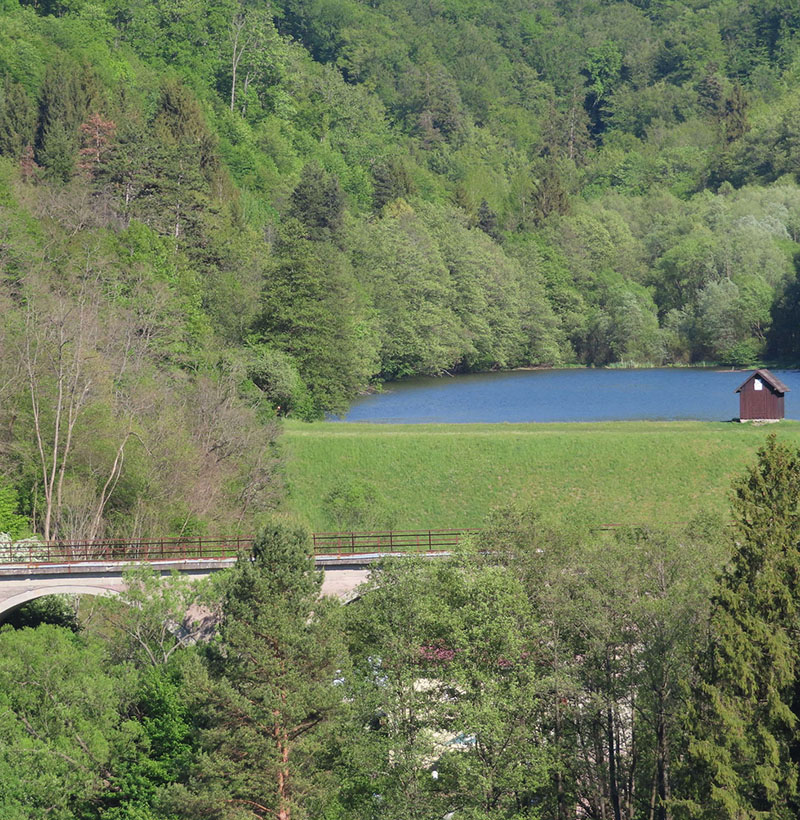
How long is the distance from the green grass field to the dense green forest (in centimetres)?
1919

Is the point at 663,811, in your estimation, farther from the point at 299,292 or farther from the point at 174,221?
the point at 174,221

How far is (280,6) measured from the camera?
170 meters

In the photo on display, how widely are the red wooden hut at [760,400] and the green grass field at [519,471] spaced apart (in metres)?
Result: 0.86

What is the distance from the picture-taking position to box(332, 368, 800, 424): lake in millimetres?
68438

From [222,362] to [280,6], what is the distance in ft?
400

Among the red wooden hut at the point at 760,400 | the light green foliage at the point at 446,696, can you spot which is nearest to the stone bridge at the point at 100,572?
the light green foliage at the point at 446,696

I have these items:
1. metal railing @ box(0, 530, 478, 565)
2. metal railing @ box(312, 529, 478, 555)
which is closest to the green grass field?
metal railing @ box(312, 529, 478, 555)

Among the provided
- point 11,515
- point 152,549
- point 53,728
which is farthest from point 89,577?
point 11,515

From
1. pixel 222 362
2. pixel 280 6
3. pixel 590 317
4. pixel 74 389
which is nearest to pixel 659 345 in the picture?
pixel 590 317

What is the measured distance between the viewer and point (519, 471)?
5325cm

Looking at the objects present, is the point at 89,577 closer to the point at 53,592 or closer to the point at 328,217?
the point at 53,592

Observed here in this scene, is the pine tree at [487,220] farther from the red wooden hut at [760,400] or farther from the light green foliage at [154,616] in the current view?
the light green foliage at [154,616]

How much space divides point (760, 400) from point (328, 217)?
3977cm

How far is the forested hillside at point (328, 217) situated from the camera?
48281mm
